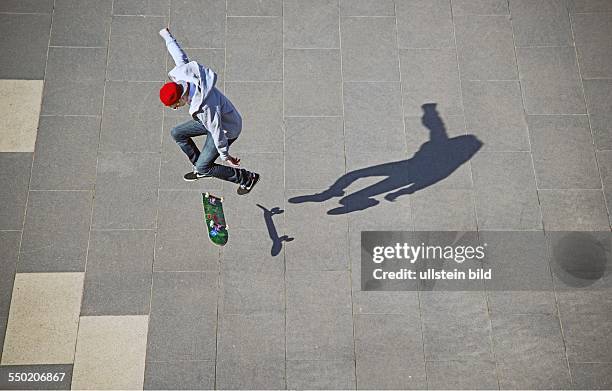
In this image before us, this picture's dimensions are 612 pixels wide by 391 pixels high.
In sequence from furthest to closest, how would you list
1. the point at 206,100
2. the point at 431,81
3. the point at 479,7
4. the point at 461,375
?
the point at 479,7, the point at 431,81, the point at 461,375, the point at 206,100

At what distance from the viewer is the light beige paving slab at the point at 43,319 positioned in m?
5.53

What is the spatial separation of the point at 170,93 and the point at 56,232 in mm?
2621

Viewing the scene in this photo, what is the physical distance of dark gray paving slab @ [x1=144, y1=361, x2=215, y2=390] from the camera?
17.9 feet

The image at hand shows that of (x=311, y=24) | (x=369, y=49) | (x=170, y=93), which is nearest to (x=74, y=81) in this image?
(x=170, y=93)

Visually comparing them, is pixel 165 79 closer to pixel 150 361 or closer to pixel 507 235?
pixel 150 361

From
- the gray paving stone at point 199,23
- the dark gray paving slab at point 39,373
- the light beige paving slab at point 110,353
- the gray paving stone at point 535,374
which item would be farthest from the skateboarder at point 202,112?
the gray paving stone at point 535,374

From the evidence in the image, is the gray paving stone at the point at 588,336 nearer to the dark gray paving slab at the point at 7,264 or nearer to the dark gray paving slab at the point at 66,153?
the dark gray paving slab at the point at 66,153

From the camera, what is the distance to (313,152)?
6.38 metres

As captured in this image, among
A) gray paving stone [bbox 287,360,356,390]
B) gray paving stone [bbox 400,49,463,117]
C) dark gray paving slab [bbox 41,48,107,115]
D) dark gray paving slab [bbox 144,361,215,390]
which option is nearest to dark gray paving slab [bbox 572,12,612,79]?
gray paving stone [bbox 400,49,463,117]

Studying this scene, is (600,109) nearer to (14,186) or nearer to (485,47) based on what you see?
(485,47)

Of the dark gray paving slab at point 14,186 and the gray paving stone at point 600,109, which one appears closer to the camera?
the dark gray paving slab at point 14,186

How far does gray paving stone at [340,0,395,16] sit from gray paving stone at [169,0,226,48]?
5.52 ft

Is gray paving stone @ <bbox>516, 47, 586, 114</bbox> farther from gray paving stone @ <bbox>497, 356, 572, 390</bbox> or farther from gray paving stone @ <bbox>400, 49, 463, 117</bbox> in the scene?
gray paving stone @ <bbox>497, 356, 572, 390</bbox>

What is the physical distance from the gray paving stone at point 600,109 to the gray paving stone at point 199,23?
4.91 m
